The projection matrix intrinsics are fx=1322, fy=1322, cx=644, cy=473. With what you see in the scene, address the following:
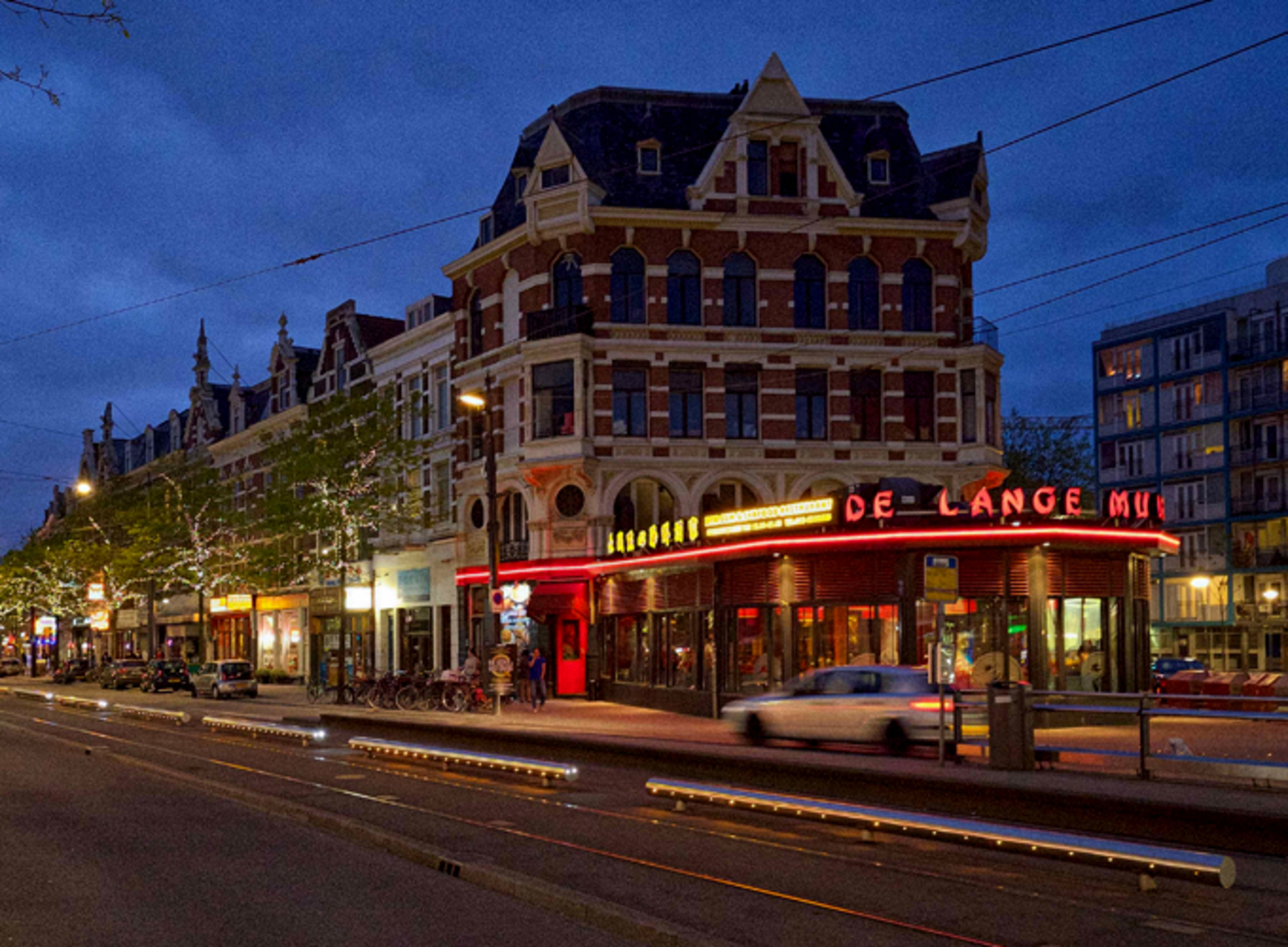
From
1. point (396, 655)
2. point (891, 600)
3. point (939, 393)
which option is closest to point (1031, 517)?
point (891, 600)

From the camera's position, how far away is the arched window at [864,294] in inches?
1671

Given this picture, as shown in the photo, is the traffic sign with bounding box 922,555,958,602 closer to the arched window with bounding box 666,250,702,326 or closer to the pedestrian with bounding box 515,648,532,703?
the pedestrian with bounding box 515,648,532,703

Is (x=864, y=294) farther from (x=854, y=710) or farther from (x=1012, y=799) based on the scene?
(x=1012, y=799)

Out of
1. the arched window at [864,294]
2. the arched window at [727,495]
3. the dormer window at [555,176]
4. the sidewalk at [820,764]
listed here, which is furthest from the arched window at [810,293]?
the sidewalk at [820,764]

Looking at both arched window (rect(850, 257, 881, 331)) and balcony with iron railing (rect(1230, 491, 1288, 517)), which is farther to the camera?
balcony with iron railing (rect(1230, 491, 1288, 517))

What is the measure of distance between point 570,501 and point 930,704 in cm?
2242

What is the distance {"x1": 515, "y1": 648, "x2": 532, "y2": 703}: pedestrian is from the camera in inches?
1618

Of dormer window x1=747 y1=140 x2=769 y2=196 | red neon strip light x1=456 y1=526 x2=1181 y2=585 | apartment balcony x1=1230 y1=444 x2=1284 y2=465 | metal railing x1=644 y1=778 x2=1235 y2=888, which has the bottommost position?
metal railing x1=644 y1=778 x2=1235 y2=888

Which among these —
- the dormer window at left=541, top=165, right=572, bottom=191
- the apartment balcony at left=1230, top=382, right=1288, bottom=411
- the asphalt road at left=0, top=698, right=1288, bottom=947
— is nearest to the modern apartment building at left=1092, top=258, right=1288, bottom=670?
the apartment balcony at left=1230, top=382, right=1288, bottom=411

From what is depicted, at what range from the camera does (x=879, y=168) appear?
144 feet

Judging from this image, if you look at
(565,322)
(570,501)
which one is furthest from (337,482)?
(565,322)

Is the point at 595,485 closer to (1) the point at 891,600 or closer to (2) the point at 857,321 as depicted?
(2) the point at 857,321

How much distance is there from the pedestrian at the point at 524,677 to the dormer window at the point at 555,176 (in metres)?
14.9

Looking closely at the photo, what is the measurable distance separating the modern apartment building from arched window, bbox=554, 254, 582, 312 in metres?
45.3
